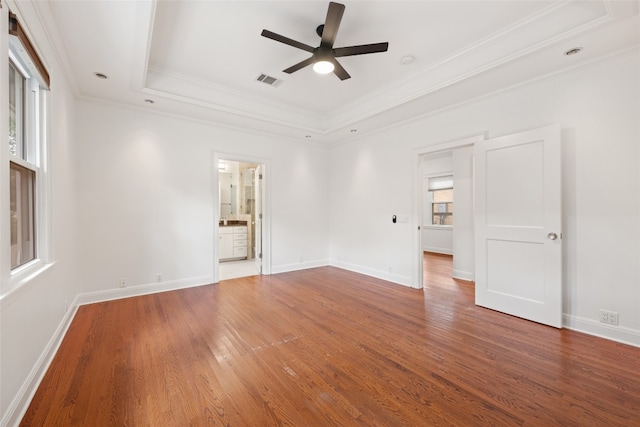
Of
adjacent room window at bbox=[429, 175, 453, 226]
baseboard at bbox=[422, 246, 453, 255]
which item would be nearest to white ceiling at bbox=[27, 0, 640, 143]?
adjacent room window at bbox=[429, 175, 453, 226]

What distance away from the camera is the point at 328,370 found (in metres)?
2.16

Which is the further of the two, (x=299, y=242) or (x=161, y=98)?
(x=299, y=242)

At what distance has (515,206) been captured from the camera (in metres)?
3.22

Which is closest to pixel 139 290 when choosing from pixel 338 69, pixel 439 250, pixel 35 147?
pixel 35 147

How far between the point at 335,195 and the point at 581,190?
157 inches

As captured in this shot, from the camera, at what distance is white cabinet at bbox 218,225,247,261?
6.56 m

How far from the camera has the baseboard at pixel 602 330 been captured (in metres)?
2.54

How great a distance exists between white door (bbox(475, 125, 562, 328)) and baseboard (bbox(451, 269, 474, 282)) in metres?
1.44

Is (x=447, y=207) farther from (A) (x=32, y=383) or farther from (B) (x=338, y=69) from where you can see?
(A) (x=32, y=383)

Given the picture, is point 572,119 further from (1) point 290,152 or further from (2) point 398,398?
(1) point 290,152

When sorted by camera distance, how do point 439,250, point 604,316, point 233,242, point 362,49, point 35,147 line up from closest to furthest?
1. point 35,147
2. point 362,49
3. point 604,316
4. point 233,242
5. point 439,250

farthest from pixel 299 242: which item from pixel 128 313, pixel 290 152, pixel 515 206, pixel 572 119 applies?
pixel 572 119

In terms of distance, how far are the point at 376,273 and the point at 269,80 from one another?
3692mm

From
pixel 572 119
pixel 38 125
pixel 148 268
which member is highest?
pixel 572 119
